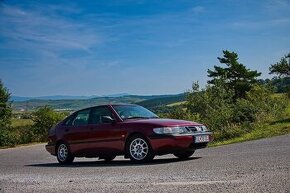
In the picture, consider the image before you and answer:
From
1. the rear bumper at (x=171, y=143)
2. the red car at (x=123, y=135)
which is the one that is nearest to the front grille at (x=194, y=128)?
the red car at (x=123, y=135)

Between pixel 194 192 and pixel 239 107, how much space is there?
17915mm

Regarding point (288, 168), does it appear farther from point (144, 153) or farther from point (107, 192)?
point (144, 153)

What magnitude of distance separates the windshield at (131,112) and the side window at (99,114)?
0.24 m

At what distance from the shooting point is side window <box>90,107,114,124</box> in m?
12.3

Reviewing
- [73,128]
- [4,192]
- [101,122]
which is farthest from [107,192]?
[73,128]

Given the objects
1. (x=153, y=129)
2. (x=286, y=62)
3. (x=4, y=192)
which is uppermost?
(x=286, y=62)

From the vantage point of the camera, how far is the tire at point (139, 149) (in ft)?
36.0

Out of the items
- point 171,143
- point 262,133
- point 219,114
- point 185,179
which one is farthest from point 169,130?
point 219,114

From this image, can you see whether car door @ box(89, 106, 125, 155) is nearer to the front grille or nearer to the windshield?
the windshield

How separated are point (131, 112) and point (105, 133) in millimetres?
923

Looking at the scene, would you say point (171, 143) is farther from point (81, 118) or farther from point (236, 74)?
point (236, 74)

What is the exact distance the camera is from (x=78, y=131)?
12.8 m

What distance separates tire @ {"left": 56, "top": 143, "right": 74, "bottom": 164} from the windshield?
2073 millimetres

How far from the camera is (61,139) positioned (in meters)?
13.3
